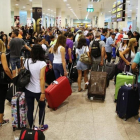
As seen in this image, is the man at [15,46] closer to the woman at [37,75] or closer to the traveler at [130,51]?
the traveler at [130,51]

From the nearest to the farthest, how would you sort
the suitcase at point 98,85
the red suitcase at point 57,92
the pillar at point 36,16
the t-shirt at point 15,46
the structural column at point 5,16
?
the red suitcase at point 57,92
the suitcase at point 98,85
the t-shirt at point 15,46
the structural column at point 5,16
the pillar at point 36,16

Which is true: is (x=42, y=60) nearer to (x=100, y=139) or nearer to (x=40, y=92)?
(x=40, y=92)

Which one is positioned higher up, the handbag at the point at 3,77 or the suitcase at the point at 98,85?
the handbag at the point at 3,77

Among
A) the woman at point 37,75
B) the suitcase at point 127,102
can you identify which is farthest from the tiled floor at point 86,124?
the woman at point 37,75

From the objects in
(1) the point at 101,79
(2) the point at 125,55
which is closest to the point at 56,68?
(1) the point at 101,79

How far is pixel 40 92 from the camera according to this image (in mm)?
3471

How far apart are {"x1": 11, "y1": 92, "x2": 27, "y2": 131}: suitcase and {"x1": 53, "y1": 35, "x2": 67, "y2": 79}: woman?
1.58m

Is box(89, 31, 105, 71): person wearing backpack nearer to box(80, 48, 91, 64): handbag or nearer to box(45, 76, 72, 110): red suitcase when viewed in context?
box(80, 48, 91, 64): handbag

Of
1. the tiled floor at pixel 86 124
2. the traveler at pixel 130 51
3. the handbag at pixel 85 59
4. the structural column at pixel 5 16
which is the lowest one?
the tiled floor at pixel 86 124

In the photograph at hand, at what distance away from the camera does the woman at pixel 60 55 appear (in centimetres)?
511

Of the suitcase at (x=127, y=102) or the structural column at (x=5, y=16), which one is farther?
the structural column at (x=5, y=16)

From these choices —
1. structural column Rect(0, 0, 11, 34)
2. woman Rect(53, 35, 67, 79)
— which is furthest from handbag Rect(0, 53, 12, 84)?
structural column Rect(0, 0, 11, 34)

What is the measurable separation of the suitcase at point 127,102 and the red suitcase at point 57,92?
1.30 metres

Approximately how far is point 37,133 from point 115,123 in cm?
189
